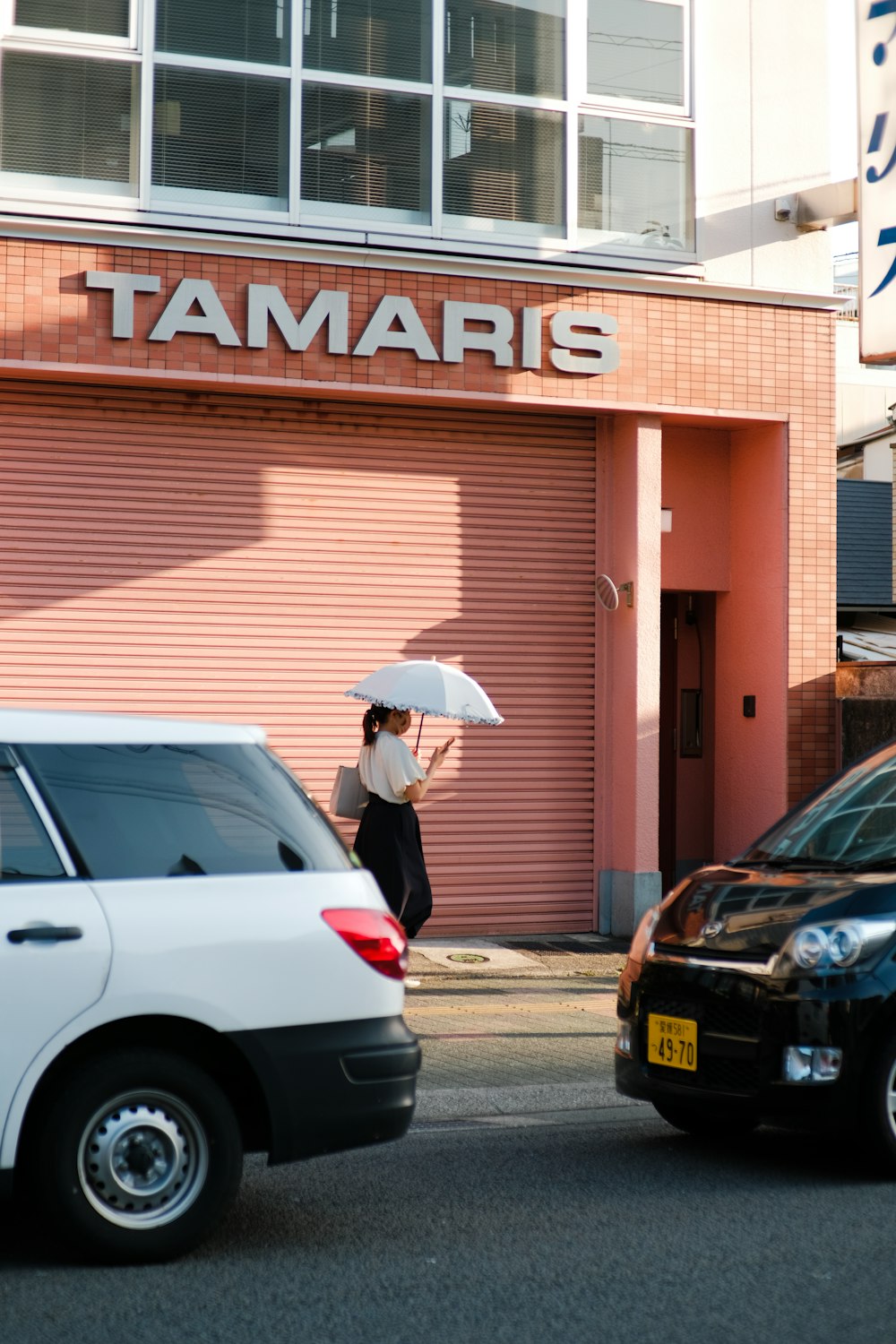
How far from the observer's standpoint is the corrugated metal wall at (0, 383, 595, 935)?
1134 cm

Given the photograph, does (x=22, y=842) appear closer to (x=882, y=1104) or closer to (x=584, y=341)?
(x=882, y=1104)

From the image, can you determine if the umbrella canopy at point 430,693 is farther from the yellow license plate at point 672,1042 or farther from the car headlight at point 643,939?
the yellow license plate at point 672,1042

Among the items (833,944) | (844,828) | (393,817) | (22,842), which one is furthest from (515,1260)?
(393,817)

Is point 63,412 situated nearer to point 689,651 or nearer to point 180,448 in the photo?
point 180,448

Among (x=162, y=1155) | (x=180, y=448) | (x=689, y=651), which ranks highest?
(x=180, y=448)

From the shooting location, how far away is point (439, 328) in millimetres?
11797

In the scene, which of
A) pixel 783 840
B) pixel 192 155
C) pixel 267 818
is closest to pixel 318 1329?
pixel 267 818

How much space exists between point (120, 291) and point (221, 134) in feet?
4.90

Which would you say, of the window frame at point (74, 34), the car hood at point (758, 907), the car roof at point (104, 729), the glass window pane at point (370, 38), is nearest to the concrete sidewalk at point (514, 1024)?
the car hood at point (758, 907)

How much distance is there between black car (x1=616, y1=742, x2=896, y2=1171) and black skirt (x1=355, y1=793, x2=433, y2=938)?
136 inches

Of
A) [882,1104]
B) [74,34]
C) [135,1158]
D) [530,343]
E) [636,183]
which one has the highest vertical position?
[74,34]

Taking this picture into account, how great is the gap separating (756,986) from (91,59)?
849cm

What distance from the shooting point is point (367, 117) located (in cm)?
1188

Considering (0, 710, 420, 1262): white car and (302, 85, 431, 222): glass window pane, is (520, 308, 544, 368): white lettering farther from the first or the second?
(0, 710, 420, 1262): white car
